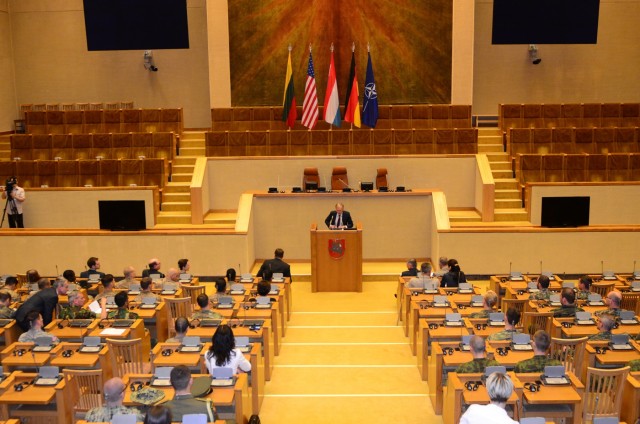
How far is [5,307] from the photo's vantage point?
30.7 feet

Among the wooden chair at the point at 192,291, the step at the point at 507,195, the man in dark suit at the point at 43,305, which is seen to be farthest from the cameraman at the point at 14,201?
the step at the point at 507,195

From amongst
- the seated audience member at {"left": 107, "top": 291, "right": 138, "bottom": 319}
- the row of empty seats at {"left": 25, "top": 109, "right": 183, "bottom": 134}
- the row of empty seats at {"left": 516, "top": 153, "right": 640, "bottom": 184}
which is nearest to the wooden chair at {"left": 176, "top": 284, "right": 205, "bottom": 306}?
the seated audience member at {"left": 107, "top": 291, "right": 138, "bottom": 319}

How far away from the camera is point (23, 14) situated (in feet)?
69.2

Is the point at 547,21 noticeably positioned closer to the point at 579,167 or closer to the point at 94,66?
the point at 579,167

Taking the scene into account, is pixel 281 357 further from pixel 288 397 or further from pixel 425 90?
pixel 425 90

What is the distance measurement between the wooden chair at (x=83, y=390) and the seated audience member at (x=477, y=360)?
3.52m

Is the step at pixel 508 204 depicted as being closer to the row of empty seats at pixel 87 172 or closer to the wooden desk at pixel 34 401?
the row of empty seats at pixel 87 172

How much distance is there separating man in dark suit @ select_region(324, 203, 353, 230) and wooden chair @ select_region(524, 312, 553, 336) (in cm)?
416

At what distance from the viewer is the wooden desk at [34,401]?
6.64 metres

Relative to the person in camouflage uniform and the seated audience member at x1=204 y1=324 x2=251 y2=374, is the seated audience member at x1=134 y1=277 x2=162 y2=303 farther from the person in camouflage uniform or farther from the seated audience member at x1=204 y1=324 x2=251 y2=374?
the person in camouflage uniform

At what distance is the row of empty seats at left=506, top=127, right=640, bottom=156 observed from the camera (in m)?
16.5

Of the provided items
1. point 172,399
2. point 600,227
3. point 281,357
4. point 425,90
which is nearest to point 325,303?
point 281,357

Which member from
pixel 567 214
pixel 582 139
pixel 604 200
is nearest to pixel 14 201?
pixel 567 214

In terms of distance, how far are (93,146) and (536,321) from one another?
11.4 meters
